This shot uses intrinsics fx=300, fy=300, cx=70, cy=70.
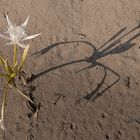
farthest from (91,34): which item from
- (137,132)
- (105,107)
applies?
(137,132)

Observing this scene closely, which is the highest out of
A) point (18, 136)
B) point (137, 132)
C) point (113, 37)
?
point (113, 37)

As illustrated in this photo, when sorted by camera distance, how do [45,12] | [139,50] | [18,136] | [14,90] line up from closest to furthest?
1. [18,136]
2. [14,90]
3. [139,50]
4. [45,12]

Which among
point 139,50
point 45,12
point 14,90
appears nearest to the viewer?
point 14,90

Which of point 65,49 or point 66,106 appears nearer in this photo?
point 66,106

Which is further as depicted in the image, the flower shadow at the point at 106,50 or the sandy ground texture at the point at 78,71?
the flower shadow at the point at 106,50

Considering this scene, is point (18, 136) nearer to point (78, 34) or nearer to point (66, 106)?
point (66, 106)

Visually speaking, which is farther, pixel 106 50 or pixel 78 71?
pixel 106 50

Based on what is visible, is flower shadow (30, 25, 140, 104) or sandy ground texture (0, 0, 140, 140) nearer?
sandy ground texture (0, 0, 140, 140)

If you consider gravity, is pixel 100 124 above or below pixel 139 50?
below
